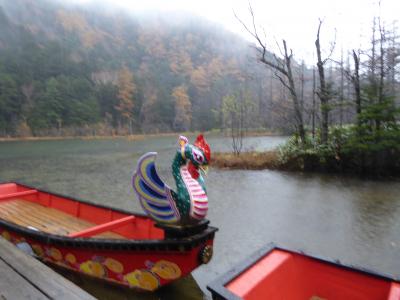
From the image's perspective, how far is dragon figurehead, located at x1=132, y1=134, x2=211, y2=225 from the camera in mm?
2986

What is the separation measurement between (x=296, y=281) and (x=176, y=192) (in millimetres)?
1326

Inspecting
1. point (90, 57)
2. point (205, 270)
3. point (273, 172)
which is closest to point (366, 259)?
point (205, 270)

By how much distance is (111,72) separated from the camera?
199 feet

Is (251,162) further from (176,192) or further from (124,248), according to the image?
(124,248)

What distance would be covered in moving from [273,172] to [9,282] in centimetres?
988

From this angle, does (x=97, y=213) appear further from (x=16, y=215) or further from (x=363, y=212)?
(x=363, y=212)

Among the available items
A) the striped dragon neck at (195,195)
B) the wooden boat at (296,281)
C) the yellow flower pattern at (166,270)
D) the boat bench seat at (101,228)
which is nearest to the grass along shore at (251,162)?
the boat bench seat at (101,228)

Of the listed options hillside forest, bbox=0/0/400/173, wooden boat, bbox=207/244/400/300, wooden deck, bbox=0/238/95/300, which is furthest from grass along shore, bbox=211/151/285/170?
wooden deck, bbox=0/238/95/300

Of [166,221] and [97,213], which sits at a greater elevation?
[166,221]

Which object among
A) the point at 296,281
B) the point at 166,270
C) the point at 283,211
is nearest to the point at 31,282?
the point at 166,270

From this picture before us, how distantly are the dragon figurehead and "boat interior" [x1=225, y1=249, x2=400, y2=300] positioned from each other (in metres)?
0.84

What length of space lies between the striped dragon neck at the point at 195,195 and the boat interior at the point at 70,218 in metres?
0.99

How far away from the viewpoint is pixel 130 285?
10.7ft

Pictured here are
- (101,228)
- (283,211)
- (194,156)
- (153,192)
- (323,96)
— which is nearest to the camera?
(153,192)
